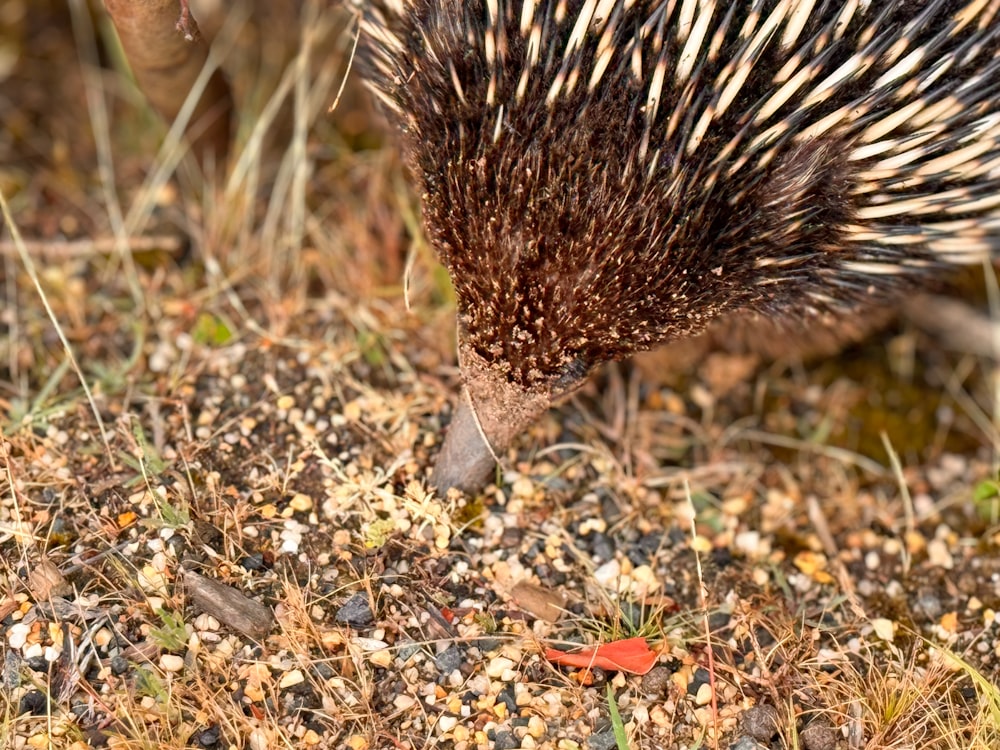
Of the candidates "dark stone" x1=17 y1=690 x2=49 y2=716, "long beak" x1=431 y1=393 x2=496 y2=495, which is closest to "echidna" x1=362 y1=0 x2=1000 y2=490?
"long beak" x1=431 y1=393 x2=496 y2=495

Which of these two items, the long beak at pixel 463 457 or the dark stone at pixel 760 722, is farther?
the long beak at pixel 463 457

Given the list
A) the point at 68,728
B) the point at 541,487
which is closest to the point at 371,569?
the point at 541,487

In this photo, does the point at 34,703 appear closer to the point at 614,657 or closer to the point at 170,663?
the point at 170,663

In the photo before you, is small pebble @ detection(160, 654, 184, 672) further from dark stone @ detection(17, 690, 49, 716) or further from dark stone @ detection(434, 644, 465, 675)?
dark stone @ detection(434, 644, 465, 675)

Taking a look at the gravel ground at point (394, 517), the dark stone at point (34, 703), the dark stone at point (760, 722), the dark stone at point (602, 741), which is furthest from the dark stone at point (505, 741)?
the dark stone at point (34, 703)

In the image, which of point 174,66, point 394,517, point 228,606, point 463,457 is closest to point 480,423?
point 463,457

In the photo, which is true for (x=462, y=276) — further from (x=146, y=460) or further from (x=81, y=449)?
(x=81, y=449)

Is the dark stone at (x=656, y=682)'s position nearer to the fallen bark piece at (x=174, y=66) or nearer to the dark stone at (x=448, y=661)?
the dark stone at (x=448, y=661)
